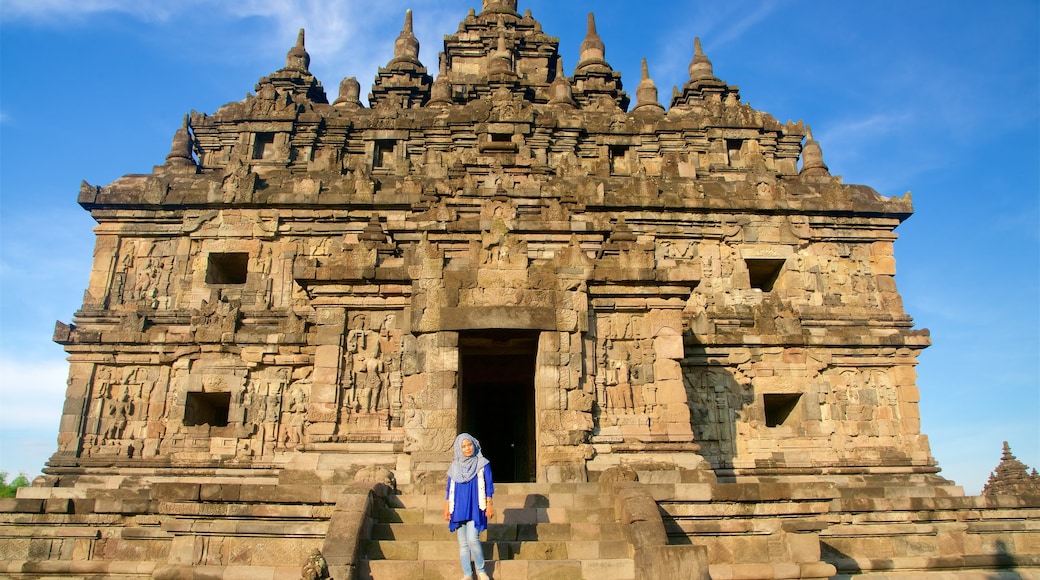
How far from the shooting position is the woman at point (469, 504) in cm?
837

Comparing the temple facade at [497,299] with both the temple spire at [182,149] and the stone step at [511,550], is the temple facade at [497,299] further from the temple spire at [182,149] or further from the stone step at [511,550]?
the stone step at [511,550]

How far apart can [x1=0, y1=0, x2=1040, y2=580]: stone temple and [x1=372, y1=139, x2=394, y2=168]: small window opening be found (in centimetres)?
16

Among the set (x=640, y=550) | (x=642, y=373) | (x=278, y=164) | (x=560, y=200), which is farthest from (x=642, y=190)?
(x=640, y=550)

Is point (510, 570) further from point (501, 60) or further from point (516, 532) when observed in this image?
point (501, 60)

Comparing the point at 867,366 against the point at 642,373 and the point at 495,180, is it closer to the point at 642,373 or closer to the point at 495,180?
the point at 642,373

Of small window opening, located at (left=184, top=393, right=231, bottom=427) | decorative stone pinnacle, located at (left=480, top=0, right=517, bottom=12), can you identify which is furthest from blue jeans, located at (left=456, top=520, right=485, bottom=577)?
decorative stone pinnacle, located at (left=480, top=0, right=517, bottom=12)

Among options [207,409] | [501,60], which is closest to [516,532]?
[207,409]

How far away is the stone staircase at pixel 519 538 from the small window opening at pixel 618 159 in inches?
647

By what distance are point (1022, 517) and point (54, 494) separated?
776 inches

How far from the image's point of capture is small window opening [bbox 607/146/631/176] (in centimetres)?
2580

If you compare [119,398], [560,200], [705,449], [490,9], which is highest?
[490,9]

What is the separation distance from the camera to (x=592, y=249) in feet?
60.2

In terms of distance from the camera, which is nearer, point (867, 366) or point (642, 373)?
point (642, 373)

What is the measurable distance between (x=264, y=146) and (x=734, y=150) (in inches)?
650
